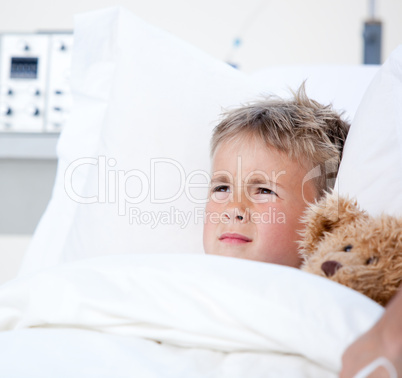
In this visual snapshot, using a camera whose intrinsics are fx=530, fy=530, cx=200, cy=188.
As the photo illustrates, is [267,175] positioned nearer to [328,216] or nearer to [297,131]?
[297,131]

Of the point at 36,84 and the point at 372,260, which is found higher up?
the point at 36,84

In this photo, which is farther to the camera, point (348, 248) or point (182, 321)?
point (348, 248)

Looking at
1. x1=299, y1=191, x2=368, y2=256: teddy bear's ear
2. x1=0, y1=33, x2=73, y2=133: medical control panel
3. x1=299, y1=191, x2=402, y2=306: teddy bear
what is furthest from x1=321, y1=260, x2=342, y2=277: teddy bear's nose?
x1=0, y1=33, x2=73, y2=133: medical control panel

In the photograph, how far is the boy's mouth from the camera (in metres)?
0.95

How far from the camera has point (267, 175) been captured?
3.16 feet

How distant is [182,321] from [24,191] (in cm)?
135

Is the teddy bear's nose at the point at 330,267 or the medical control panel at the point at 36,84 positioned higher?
the medical control panel at the point at 36,84

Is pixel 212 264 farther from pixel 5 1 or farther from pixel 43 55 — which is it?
pixel 5 1

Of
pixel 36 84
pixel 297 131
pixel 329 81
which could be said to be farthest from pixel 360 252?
pixel 36 84

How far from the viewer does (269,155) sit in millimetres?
985

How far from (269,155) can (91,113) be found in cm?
43

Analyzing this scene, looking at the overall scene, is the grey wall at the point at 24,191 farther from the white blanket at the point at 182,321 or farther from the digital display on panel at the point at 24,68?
the white blanket at the point at 182,321

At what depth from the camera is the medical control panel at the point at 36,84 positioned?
1.57 meters

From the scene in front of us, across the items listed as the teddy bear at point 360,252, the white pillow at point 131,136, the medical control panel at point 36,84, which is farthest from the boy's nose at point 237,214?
the medical control panel at point 36,84
